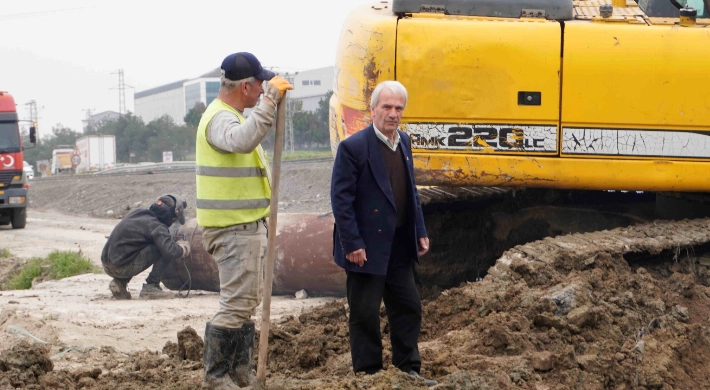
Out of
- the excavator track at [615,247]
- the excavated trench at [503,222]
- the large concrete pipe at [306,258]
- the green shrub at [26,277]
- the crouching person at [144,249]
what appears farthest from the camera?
the green shrub at [26,277]

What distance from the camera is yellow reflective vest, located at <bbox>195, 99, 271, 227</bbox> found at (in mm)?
4762

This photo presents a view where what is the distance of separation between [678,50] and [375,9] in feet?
7.65

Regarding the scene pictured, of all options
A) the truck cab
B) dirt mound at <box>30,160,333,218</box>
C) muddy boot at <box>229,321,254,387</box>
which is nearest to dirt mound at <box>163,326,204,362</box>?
muddy boot at <box>229,321,254,387</box>

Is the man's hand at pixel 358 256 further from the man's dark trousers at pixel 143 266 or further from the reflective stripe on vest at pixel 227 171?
the man's dark trousers at pixel 143 266

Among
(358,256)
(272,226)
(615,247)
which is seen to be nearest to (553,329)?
(615,247)

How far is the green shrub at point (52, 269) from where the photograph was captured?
38.7ft

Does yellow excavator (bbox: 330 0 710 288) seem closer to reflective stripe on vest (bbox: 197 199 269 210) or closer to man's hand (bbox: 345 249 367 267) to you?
man's hand (bbox: 345 249 367 267)

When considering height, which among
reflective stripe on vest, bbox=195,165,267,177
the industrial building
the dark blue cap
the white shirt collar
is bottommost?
reflective stripe on vest, bbox=195,165,267,177

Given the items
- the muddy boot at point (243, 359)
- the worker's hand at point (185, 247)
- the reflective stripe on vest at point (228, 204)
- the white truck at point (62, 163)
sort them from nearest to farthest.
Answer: the reflective stripe on vest at point (228, 204) → the muddy boot at point (243, 359) → the worker's hand at point (185, 247) → the white truck at point (62, 163)

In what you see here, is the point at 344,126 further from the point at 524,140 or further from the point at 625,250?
the point at 625,250

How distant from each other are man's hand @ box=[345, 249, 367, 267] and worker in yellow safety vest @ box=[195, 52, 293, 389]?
466 millimetres

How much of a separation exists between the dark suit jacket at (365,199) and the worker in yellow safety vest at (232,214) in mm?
409

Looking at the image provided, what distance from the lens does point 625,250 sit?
6.81 metres

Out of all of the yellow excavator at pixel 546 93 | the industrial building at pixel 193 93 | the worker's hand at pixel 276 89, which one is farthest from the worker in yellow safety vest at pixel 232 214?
the industrial building at pixel 193 93
